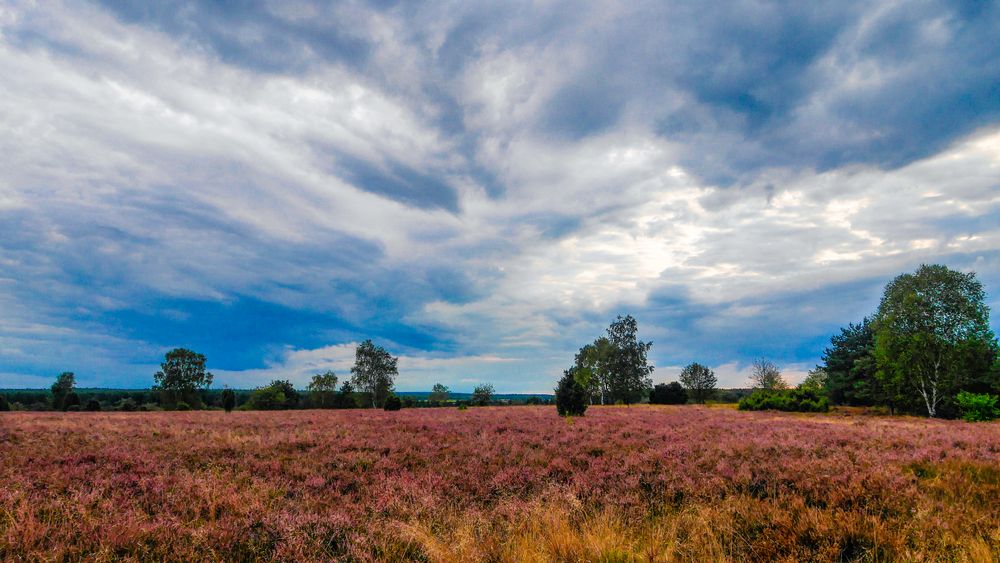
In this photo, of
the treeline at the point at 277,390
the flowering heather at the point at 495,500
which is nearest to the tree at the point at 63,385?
the treeline at the point at 277,390

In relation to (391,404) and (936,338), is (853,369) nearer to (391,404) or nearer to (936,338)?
(936,338)

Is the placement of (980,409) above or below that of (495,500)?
below

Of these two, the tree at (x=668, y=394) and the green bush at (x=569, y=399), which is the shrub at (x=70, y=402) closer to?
the green bush at (x=569, y=399)

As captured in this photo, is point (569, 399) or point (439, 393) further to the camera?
point (439, 393)

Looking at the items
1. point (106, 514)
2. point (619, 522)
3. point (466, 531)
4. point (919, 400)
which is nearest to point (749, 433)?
point (619, 522)

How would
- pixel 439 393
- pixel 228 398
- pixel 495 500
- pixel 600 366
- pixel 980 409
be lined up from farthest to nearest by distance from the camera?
pixel 439 393, pixel 600 366, pixel 228 398, pixel 980 409, pixel 495 500

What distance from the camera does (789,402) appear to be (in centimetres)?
4388

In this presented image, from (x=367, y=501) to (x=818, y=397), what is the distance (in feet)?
172

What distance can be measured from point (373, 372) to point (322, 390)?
11.7 metres

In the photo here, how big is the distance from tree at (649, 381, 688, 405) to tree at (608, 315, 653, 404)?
6.29 meters

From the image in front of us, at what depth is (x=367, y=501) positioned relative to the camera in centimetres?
785

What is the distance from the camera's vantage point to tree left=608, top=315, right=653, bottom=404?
77.6 meters

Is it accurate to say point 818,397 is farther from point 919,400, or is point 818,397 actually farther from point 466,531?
point 466,531

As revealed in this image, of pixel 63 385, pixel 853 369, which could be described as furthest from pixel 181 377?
pixel 853 369
